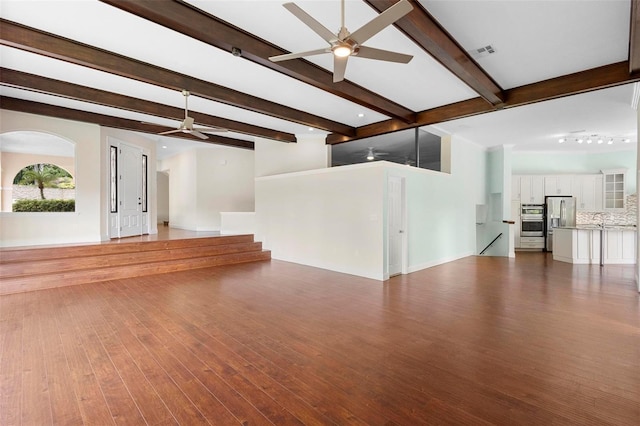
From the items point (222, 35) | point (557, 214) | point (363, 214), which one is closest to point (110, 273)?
point (222, 35)

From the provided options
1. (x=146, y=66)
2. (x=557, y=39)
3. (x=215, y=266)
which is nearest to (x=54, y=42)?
(x=146, y=66)

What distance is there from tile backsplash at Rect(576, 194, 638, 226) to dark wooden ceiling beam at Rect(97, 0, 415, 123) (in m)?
9.46

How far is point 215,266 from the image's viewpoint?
716 cm

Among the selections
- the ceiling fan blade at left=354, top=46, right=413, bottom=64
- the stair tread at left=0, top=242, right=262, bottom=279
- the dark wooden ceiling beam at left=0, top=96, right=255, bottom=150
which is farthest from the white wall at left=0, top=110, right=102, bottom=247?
the ceiling fan blade at left=354, top=46, right=413, bottom=64

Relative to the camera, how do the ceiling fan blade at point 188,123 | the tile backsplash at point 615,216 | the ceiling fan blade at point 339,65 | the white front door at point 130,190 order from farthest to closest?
1. the tile backsplash at point 615,216
2. the white front door at point 130,190
3. the ceiling fan blade at point 188,123
4. the ceiling fan blade at point 339,65

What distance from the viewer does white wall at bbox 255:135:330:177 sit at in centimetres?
839

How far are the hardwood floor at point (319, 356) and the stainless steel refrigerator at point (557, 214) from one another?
17.4ft

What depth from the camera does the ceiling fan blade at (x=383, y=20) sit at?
2.30m

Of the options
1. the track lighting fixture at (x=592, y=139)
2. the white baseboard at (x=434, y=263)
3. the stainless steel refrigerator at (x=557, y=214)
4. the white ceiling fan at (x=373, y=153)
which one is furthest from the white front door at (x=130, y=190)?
the stainless steel refrigerator at (x=557, y=214)

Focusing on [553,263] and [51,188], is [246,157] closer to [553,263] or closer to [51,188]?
[51,188]

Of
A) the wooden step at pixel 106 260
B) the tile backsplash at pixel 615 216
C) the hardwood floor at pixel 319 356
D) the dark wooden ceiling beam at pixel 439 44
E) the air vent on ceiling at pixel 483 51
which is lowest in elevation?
the hardwood floor at pixel 319 356

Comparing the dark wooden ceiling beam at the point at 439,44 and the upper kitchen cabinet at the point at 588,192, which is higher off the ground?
the dark wooden ceiling beam at the point at 439,44

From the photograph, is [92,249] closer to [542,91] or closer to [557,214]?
[542,91]

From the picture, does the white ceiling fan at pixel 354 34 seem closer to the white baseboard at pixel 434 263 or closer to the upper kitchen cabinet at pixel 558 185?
the white baseboard at pixel 434 263
